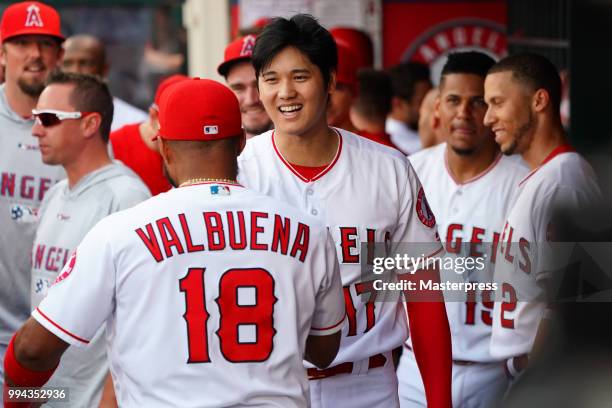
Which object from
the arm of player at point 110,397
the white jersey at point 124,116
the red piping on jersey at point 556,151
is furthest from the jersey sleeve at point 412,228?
the white jersey at point 124,116

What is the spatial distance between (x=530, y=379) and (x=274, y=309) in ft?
2.48

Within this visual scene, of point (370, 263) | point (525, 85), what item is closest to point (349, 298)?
point (370, 263)

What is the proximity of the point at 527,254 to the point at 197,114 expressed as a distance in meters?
1.98

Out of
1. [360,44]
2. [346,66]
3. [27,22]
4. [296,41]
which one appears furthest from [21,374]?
[360,44]

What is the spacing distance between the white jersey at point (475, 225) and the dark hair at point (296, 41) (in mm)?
1556

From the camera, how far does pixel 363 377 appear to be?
4281 mm

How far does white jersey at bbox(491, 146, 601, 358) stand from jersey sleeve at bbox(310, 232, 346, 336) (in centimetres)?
137

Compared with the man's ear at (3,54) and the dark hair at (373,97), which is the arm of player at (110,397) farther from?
the dark hair at (373,97)

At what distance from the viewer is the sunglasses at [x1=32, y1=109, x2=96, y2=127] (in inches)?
205

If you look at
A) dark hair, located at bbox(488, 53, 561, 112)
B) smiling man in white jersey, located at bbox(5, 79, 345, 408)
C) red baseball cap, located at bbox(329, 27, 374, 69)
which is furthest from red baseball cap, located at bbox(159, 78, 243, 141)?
red baseball cap, located at bbox(329, 27, 374, 69)

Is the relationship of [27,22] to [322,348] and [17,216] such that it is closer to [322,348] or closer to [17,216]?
[17,216]

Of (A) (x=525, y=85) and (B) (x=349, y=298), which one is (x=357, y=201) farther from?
(A) (x=525, y=85)

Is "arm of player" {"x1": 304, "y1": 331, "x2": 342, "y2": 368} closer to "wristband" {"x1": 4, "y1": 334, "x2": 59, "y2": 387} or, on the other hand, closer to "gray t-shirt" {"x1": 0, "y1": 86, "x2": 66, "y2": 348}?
"wristband" {"x1": 4, "y1": 334, "x2": 59, "y2": 387}

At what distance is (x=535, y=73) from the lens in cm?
525
